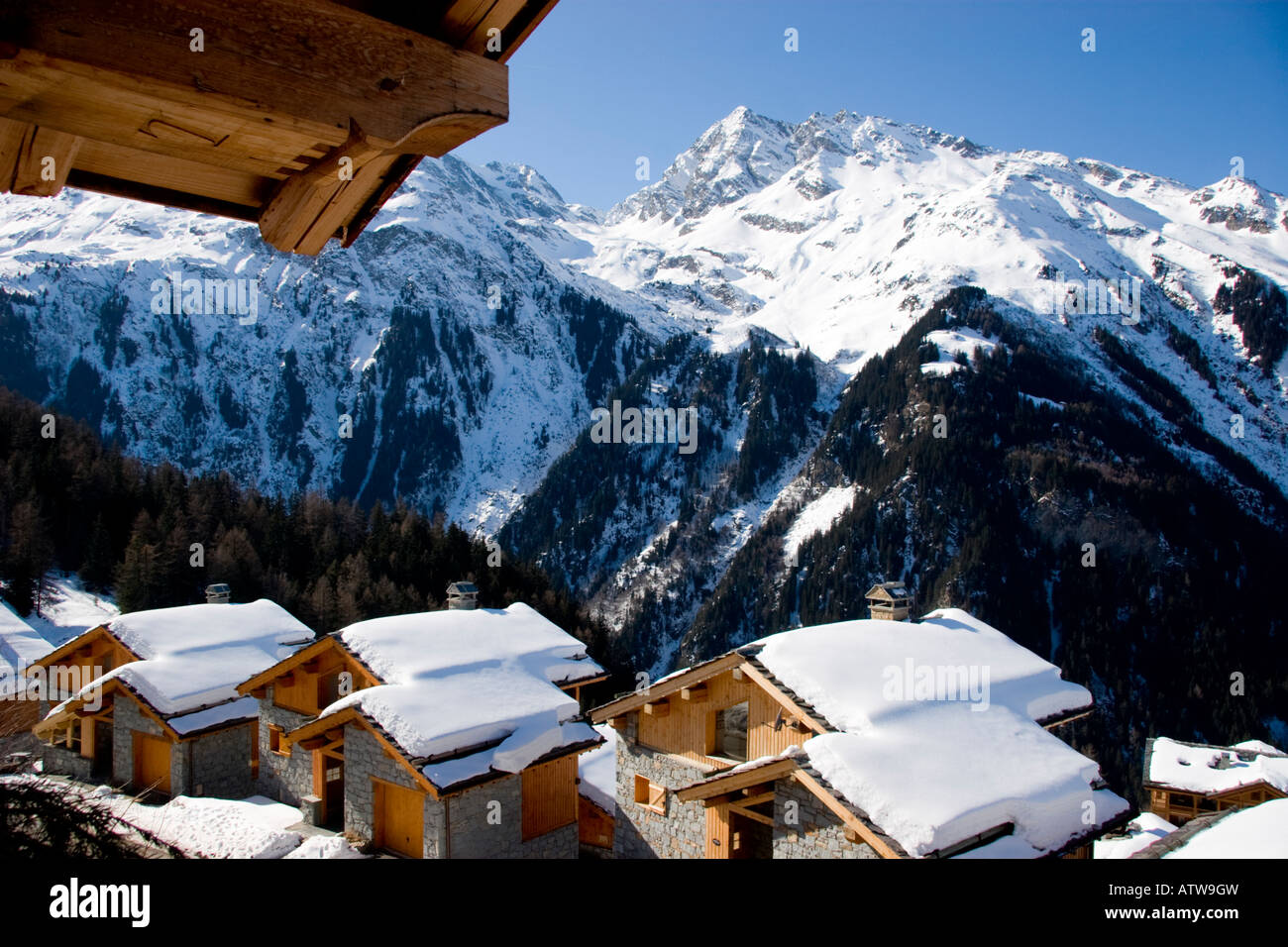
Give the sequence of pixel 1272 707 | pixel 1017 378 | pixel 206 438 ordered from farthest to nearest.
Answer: pixel 206 438 → pixel 1017 378 → pixel 1272 707

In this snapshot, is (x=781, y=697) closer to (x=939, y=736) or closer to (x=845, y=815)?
(x=939, y=736)

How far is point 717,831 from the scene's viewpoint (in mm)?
15156

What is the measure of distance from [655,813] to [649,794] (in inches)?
21.0

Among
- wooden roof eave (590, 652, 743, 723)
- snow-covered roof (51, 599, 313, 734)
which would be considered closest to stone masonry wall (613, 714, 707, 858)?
wooden roof eave (590, 652, 743, 723)

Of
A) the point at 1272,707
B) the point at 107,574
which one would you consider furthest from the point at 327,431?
the point at 1272,707

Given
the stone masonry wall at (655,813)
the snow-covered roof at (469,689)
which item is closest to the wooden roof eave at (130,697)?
the snow-covered roof at (469,689)

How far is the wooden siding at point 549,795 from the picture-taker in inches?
669

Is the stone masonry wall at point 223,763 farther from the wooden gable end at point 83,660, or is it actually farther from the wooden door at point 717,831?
the wooden door at point 717,831

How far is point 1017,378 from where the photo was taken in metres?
147

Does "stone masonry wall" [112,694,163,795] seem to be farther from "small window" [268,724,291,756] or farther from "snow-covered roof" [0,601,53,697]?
"snow-covered roof" [0,601,53,697]

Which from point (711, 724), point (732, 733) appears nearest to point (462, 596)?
point (732, 733)
